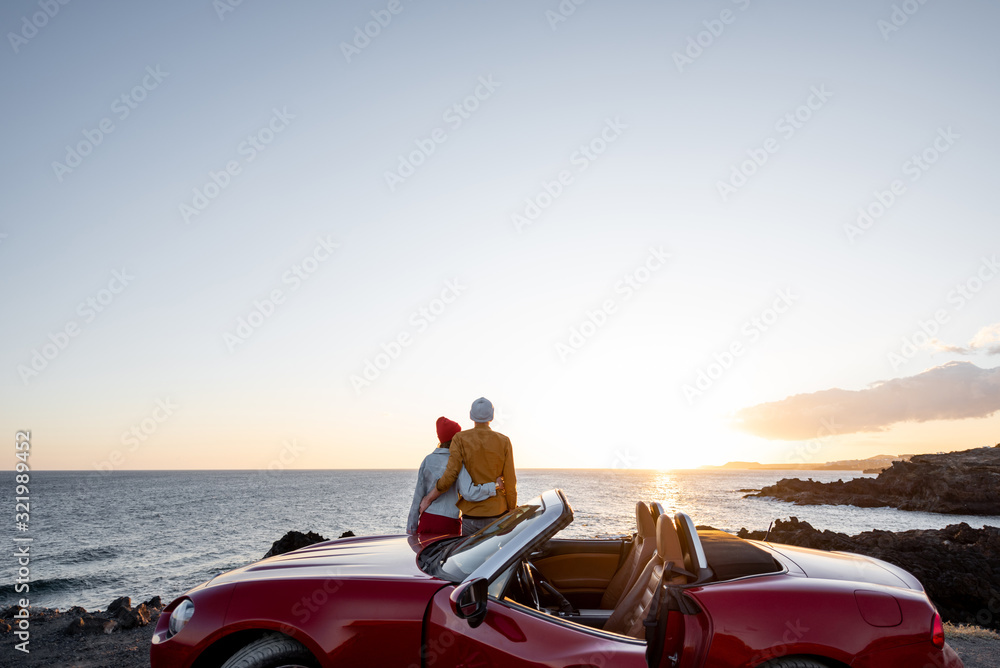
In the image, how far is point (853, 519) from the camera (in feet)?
121

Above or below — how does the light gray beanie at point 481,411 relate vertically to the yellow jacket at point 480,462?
above

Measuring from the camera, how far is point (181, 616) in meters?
3.03

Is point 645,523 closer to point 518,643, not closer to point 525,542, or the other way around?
point 525,542

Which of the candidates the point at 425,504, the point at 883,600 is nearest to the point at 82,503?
the point at 425,504

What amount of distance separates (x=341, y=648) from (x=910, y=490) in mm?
59296

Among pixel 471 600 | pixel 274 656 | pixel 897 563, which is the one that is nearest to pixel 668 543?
pixel 471 600


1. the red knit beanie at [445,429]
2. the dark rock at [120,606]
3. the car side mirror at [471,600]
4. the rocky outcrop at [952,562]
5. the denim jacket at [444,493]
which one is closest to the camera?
the car side mirror at [471,600]

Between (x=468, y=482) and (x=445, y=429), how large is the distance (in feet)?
2.09

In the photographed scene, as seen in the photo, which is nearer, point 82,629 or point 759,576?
point 759,576

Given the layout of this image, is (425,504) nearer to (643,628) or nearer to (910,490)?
(643,628)

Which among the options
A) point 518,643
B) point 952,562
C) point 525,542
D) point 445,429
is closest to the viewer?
point 518,643

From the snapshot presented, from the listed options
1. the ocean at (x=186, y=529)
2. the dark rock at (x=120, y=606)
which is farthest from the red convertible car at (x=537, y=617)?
the ocean at (x=186, y=529)

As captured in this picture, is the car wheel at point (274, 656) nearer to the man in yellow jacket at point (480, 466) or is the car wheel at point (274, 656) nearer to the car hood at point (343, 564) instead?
the car hood at point (343, 564)

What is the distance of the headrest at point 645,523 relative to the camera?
370 cm
